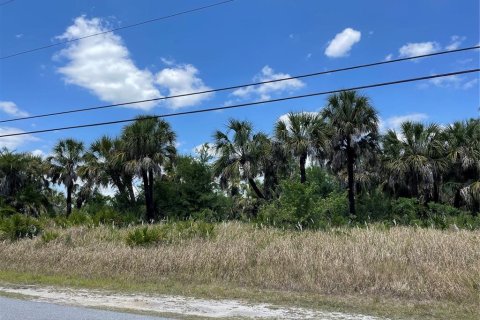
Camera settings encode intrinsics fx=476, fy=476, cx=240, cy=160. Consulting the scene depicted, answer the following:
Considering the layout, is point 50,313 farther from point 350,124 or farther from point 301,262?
point 350,124

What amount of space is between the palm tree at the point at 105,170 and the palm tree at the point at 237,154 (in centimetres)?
778

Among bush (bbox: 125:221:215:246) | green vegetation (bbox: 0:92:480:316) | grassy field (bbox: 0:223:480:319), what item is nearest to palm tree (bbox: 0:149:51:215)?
green vegetation (bbox: 0:92:480:316)

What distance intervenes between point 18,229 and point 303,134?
1782cm

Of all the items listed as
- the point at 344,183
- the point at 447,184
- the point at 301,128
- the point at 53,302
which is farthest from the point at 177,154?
the point at 53,302

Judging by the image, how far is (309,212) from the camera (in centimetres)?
1936

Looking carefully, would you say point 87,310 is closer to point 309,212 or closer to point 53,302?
point 53,302

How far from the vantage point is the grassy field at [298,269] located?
32.5ft

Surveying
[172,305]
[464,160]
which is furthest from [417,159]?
[172,305]

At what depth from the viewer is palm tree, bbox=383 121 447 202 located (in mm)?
30606

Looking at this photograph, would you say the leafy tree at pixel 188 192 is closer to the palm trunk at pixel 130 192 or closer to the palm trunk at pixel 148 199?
the palm trunk at pixel 148 199

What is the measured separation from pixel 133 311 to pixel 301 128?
77.6 feet

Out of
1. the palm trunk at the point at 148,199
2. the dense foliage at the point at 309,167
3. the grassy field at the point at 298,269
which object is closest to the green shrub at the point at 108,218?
the dense foliage at the point at 309,167

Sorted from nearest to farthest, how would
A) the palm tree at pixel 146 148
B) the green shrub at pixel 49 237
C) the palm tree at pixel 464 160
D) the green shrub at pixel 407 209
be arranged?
1. the green shrub at pixel 49 237
2. the green shrub at pixel 407 209
3. the palm tree at pixel 464 160
4. the palm tree at pixel 146 148

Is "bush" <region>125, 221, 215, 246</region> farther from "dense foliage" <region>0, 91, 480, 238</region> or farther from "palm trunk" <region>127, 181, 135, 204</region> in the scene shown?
"palm trunk" <region>127, 181, 135, 204</region>
